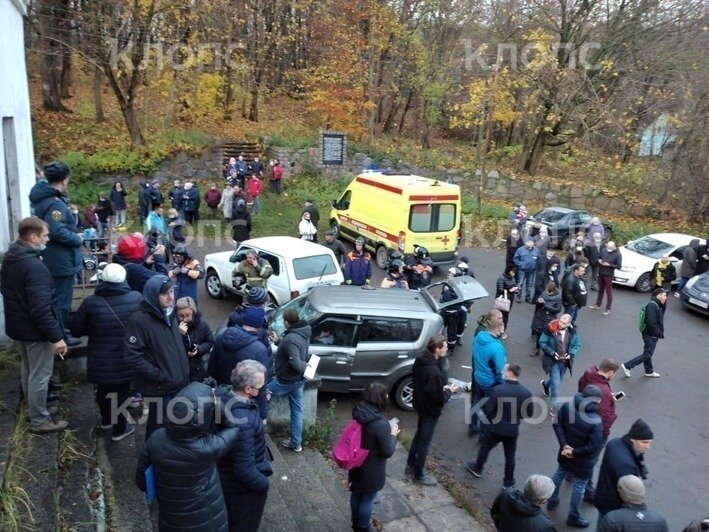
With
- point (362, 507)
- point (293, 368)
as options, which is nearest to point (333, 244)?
point (293, 368)

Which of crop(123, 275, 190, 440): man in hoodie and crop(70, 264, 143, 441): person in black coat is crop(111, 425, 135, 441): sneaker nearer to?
crop(70, 264, 143, 441): person in black coat

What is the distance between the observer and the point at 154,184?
16.7 meters

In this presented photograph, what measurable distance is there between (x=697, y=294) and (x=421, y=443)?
1079 centimetres

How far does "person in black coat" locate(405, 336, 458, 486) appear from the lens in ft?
20.7

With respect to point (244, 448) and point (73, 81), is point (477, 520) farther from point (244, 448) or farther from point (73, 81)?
point (73, 81)

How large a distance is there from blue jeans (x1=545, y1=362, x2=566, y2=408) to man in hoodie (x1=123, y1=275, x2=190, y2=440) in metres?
5.61

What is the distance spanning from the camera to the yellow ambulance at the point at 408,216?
14.7 metres

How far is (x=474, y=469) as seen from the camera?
7180mm

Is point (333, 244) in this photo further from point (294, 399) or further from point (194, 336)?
point (194, 336)

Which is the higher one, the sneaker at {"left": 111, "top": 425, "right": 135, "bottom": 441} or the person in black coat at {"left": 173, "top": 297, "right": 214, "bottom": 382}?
the person in black coat at {"left": 173, "top": 297, "right": 214, "bottom": 382}

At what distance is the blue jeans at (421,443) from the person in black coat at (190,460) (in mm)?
3105

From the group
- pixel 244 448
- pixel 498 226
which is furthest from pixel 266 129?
pixel 244 448

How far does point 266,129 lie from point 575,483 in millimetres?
22723

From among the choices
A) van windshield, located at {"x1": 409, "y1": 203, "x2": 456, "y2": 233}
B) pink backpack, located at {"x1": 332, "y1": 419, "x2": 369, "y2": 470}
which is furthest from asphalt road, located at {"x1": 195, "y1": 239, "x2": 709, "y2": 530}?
pink backpack, located at {"x1": 332, "y1": 419, "x2": 369, "y2": 470}
